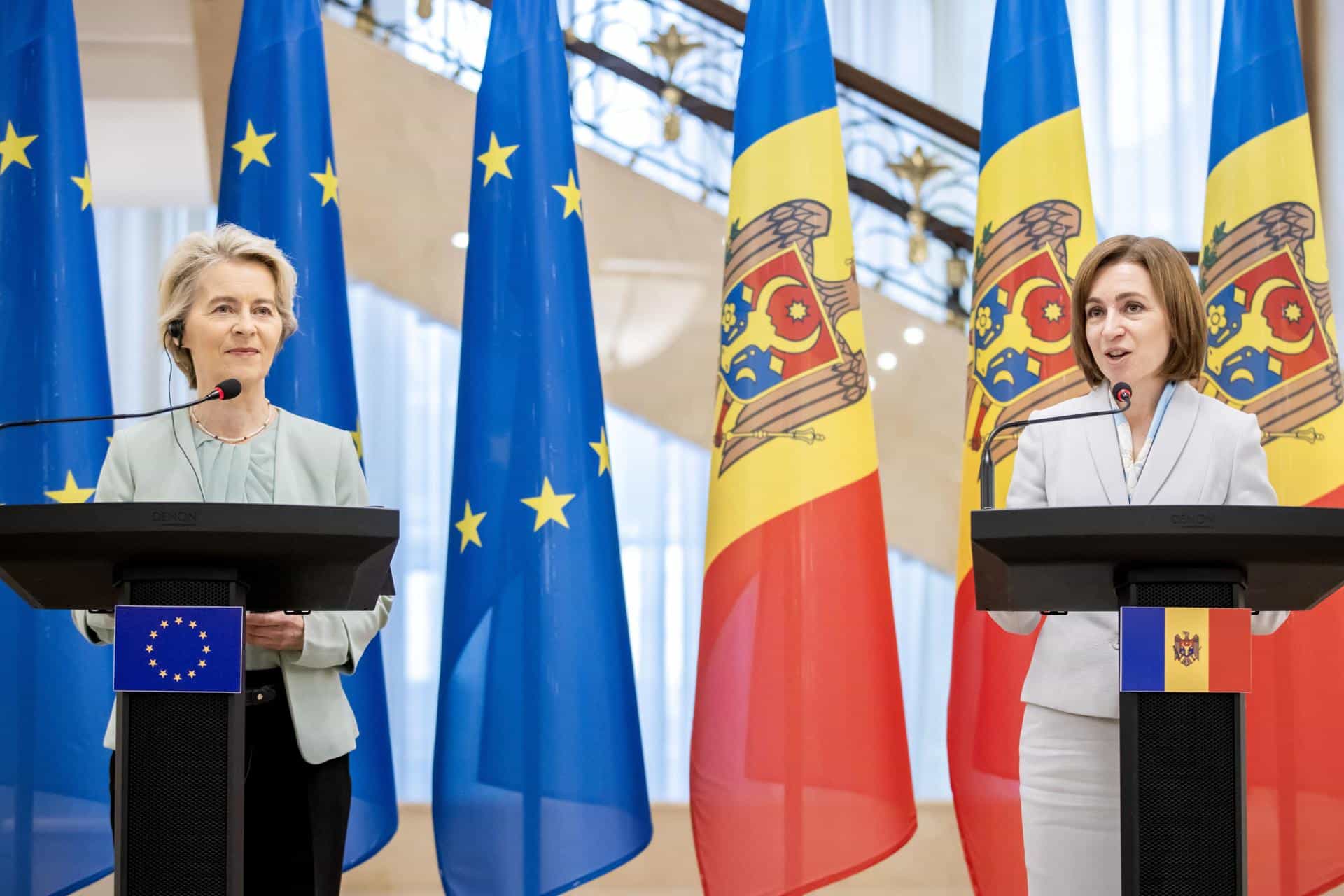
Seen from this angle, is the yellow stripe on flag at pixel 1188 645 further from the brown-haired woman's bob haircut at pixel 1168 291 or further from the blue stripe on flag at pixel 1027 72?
the blue stripe on flag at pixel 1027 72

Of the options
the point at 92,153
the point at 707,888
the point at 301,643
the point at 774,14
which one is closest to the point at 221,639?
the point at 301,643

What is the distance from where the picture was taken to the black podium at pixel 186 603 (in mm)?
1381

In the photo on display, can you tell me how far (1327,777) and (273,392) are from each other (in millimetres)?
2208

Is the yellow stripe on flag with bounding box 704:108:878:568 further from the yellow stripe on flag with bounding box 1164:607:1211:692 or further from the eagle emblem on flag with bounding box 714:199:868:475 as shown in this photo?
the yellow stripe on flag with bounding box 1164:607:1211:692

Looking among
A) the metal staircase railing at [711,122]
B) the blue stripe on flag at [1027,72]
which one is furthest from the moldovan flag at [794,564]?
the metal staircase railing at [711,122]

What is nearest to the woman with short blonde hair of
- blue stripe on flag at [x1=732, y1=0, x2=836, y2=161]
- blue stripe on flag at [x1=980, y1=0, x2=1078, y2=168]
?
blue stripe on flag at [x1=732, y1=0, x2=836, y2=161]

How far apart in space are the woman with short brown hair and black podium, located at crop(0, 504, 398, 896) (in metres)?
0.87

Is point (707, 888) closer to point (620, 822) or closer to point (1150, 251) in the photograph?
point (620, 822)

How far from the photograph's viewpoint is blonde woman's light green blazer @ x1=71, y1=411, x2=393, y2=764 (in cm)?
174

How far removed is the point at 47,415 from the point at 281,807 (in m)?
1.24

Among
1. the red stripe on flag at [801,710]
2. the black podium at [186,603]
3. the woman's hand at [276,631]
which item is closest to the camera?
the black podium at [186,603]

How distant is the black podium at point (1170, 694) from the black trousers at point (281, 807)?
927 mm

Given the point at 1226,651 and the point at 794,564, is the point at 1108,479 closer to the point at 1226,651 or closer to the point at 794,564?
the point at 1226,651

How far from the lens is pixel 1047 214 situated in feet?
8.78
